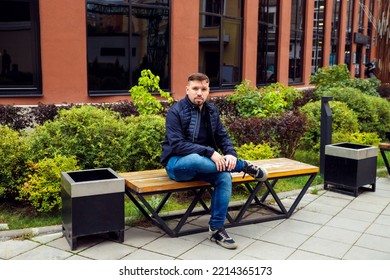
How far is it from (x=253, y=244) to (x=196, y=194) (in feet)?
2.69

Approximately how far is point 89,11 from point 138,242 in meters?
9.09

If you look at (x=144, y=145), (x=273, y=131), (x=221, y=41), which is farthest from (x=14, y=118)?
(x=221, y=41)

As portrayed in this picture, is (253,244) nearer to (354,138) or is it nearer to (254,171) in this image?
(254,171)

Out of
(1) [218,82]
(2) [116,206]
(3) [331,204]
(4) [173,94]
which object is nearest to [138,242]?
(2) [116,206]

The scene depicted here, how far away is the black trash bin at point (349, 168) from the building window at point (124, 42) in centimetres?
752

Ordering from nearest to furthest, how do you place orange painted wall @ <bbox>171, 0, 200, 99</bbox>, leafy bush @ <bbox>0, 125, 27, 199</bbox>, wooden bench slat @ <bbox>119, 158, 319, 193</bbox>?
wooden bench slat @ <bbox>119, 158, 319, 193</bbox>
leafy bush @ <bbox>0, 125, 27, 199</bbox>
orange painted wall @ <bbox>171, 0, 200, 99</bbox>

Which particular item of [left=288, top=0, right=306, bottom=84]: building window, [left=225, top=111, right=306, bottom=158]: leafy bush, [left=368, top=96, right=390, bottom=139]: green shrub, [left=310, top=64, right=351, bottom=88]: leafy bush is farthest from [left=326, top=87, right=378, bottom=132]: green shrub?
[left=288, top=0, right=306, bottom=84]: building window

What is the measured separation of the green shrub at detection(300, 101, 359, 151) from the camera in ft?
29.8

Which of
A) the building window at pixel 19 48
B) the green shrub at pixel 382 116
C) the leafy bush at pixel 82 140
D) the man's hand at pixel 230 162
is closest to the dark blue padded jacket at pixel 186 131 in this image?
the man's hand at pixel 230 162

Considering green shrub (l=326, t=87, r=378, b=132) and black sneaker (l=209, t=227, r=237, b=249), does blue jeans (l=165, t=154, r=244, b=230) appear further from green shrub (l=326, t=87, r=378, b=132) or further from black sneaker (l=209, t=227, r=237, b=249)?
green shrub (l=326, t=87, r=378, b=132)

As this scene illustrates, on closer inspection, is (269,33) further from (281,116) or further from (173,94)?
(281,116)

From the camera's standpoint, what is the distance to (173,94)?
14.8m

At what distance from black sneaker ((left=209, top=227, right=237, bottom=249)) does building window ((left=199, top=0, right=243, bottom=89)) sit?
11.8 m

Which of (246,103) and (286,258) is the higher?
(246,103)
